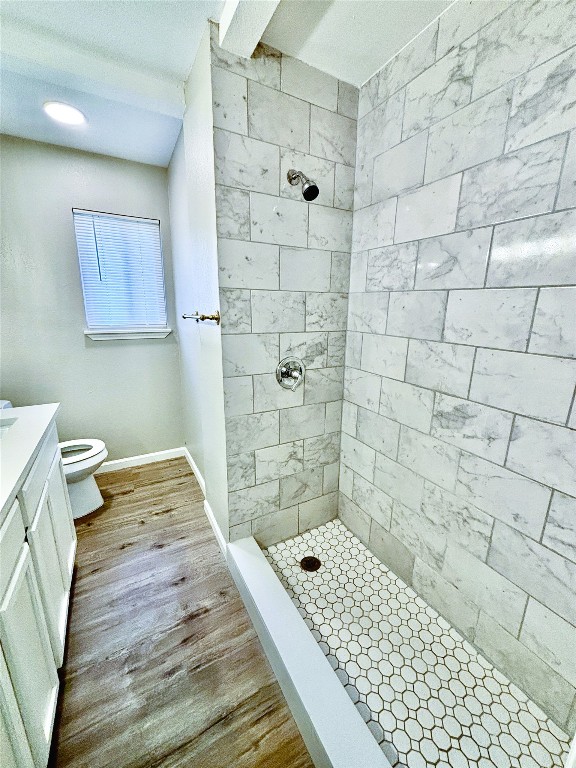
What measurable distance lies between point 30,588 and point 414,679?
136 cm

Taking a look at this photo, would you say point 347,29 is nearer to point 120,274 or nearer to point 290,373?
point 290,373

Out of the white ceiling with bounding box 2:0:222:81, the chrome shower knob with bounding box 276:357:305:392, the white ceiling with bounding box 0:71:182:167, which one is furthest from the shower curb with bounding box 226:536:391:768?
the white ceiling with bounding box 0:71:182:167

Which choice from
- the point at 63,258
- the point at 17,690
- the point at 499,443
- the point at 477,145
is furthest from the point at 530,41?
the point at 63,258

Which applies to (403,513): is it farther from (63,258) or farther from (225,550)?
(63,258)

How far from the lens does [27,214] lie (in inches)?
78.4

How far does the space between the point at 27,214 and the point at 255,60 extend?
1.80 meters

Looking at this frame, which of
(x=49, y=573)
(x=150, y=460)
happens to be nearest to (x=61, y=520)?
(x=49, y=573)

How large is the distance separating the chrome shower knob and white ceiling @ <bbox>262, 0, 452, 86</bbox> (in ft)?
4.29

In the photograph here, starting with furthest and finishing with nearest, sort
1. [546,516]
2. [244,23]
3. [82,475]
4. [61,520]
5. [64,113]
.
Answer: [82,475] < [64,113] < [61,520] < [244,23] < [546,516]

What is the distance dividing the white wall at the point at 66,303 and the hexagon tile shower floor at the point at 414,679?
1826 mm

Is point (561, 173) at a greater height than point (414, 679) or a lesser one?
greater

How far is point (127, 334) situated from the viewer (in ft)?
7.82

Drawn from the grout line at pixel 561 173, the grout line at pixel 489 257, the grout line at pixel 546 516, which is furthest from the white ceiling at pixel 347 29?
the grout line at pixel 546 516

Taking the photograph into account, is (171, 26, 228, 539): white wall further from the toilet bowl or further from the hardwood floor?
the toilet bowl
